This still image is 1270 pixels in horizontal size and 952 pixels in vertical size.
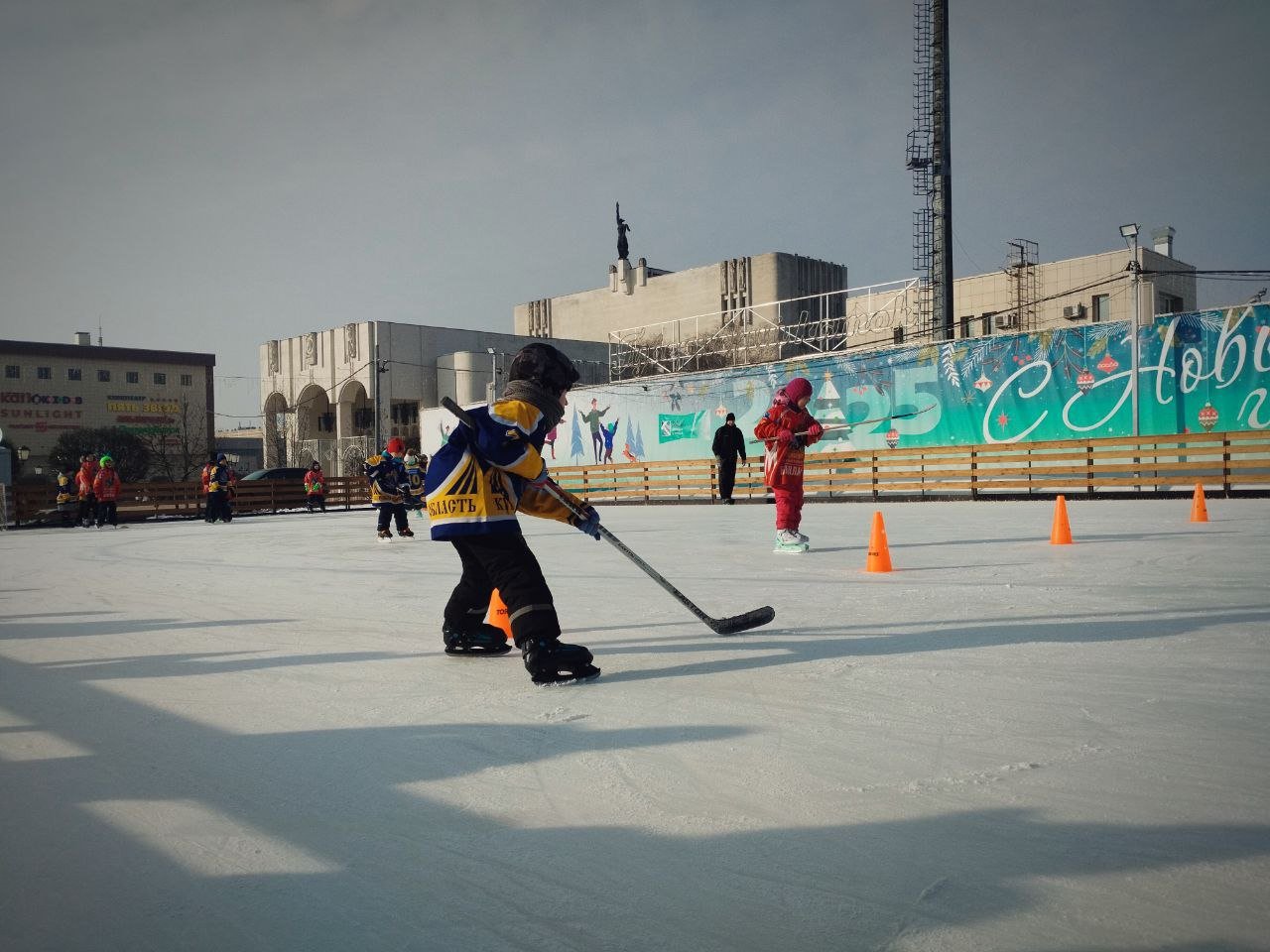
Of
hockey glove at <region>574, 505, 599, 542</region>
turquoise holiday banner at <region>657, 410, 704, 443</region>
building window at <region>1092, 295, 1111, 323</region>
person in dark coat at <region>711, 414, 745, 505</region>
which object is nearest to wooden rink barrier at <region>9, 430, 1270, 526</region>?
person in dark coat at <region>711, 414, 745, 505</region>

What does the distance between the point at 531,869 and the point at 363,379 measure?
5380cm

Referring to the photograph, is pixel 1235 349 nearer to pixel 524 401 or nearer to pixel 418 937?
pixel 524 401

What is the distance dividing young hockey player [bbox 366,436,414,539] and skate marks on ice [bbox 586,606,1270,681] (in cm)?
927

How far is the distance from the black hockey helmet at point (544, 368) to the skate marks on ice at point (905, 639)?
1386mm

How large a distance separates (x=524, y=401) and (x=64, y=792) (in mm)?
2279

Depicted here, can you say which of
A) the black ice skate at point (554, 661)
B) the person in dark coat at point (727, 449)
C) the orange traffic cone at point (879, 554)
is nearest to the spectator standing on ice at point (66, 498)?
the person in dark coat at point (727, 449)

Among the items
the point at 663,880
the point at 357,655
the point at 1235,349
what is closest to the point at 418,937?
the point at 663,880

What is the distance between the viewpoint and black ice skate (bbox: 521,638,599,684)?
152 inches

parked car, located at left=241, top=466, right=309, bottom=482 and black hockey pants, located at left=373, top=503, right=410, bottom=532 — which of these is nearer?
black hockey pants, located at left=373, top=503, right=410, bottom=532

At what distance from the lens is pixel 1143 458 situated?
19.9 metres

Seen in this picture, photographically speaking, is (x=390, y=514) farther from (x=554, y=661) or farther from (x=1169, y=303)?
(x=1169, y=303)

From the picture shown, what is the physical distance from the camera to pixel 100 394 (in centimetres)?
6147

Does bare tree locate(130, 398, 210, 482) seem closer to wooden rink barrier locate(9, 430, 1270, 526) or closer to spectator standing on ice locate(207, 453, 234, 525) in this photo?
wooden rink barrier locate(9, 430, 1270, 526)

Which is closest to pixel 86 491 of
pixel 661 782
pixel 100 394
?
pixel 661 782
